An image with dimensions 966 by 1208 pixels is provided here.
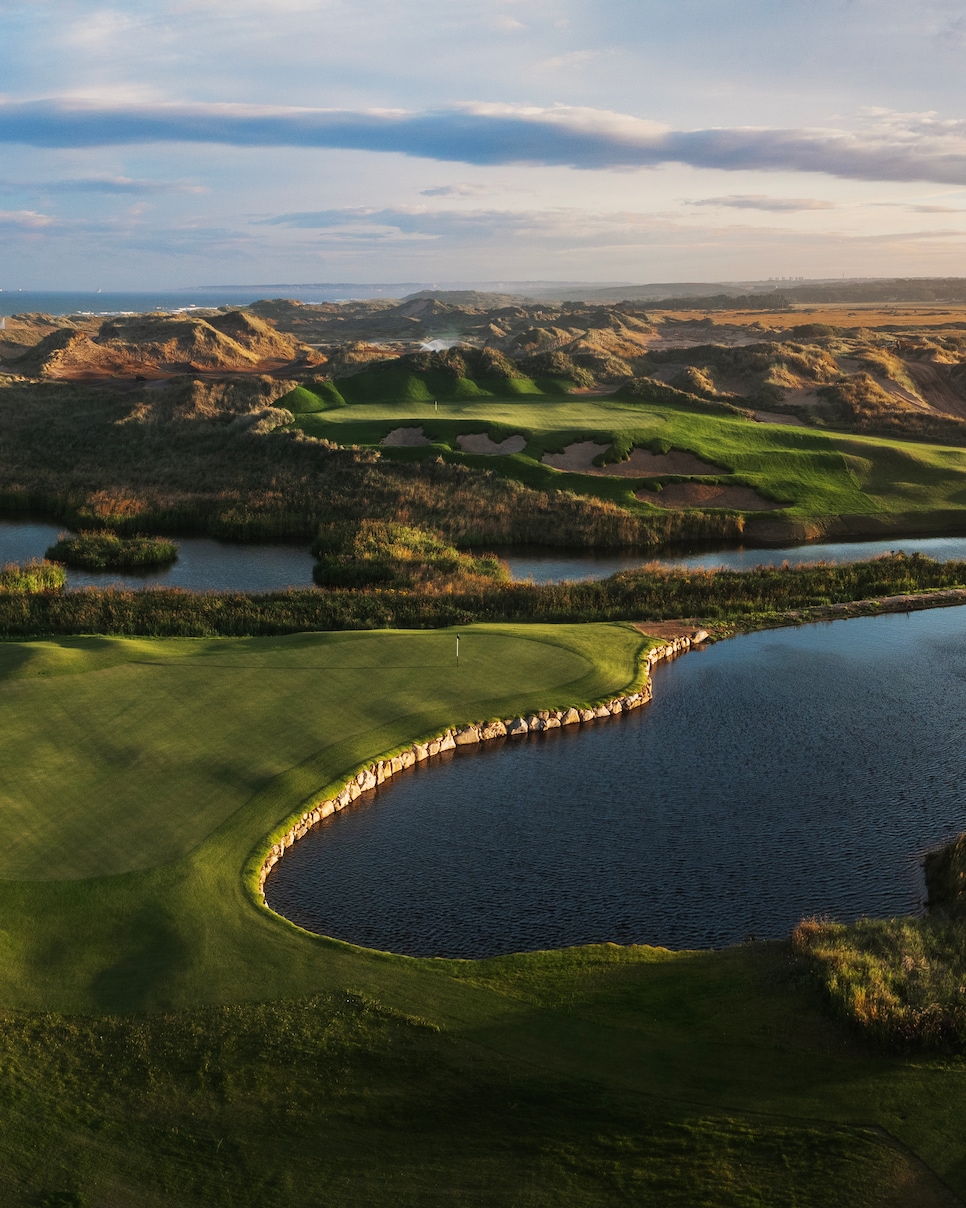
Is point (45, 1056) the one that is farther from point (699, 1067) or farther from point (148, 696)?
point (148, 696)

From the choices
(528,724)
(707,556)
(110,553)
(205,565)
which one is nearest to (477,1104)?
(528,724)

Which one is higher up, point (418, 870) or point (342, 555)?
point (342, 555)

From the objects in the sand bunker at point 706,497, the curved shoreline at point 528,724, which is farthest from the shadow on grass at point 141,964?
the sand bunker at point 706,497

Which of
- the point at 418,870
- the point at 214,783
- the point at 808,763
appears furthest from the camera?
the point at 808,763

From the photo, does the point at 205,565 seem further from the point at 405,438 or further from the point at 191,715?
the point at 191,715

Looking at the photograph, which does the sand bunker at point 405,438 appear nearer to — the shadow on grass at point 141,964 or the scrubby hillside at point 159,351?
the scrubby hillside at point 159,351

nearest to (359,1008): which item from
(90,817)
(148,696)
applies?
(90,817)

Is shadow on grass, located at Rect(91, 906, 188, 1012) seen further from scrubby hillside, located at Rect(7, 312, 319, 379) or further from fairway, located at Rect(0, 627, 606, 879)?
scrubby hillside, located at Rect(7, 312, 319, 379)
